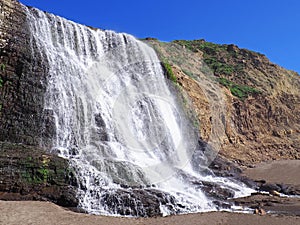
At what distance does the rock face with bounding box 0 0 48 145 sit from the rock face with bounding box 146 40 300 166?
1334 centimetres

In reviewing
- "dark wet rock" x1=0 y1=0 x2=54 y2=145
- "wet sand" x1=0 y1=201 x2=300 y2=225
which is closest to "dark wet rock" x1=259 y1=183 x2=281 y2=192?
"wet sand" x1=0 y1=201 x2=300 y2=225

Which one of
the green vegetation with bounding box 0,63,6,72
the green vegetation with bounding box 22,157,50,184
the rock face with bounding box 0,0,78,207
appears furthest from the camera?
the green vegetation with bounding box 0,63,6,72

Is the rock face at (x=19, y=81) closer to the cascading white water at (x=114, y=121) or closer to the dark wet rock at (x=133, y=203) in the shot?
the cascading white water at (x=114, y=121)

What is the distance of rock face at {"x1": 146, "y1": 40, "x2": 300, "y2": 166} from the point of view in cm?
2881

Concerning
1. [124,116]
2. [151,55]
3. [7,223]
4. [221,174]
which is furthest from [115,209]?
[151,55]

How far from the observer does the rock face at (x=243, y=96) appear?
1134 inches

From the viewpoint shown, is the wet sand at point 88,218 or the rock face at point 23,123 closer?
the wet sand at point 88,218

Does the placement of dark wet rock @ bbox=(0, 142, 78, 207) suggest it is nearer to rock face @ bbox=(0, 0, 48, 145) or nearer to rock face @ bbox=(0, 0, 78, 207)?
rock face @ bbox=(0, 0, 78, 207)

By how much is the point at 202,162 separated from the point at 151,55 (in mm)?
9568

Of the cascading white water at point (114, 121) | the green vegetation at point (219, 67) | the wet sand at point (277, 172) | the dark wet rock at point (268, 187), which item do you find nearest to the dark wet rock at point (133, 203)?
the cascading white water at point (114, 121)

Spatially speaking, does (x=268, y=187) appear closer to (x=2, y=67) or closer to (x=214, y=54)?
(x=2, y=67)

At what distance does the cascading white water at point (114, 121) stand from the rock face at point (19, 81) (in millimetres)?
595

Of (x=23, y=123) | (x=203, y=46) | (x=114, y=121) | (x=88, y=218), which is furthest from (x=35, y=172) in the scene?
(x=203, y=46)

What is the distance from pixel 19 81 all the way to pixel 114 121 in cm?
490
